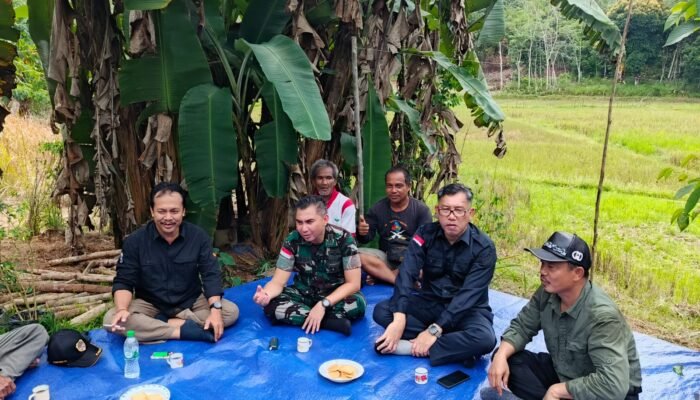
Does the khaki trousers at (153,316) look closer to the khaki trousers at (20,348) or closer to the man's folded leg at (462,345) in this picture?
the khaki trousers at (20,348)

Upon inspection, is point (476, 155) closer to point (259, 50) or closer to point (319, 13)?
point (319, 13)

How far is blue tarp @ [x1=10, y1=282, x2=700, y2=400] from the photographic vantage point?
2.83 meters

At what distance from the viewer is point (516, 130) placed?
55.4 feet

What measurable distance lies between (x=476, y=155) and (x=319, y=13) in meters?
9.57

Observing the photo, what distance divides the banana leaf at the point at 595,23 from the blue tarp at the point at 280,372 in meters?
3.06

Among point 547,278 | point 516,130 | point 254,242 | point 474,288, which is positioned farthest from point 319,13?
point 516,130

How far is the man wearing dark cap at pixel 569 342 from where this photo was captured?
230 centimetres

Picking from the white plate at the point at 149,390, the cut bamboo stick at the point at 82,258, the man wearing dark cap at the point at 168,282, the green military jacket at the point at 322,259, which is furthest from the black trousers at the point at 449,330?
the cut bamboo stick at the point at 82,258

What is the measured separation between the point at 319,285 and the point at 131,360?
130 centimetres

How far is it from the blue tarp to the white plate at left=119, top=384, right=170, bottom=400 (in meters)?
0.07

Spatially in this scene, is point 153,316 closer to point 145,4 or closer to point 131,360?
point 131,360

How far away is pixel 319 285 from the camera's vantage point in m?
3.71

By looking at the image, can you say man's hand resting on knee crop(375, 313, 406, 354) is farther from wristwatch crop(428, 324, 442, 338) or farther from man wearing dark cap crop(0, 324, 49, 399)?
man wearing dark cap crop(0, 324, 49, 399)

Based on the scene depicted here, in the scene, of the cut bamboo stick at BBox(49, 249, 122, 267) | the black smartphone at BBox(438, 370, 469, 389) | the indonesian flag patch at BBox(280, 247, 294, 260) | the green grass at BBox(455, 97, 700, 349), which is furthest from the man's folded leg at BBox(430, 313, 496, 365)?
the cut bamboo stick at BBox(49, 249, 122, 267)
